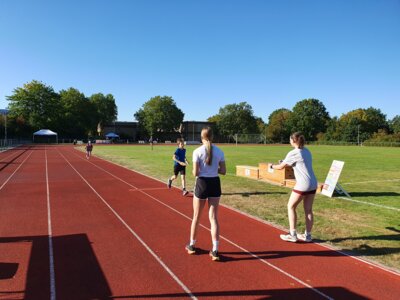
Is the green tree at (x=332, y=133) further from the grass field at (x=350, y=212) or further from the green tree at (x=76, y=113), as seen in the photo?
the grass field at (x=350, y=212)

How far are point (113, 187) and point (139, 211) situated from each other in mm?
4283

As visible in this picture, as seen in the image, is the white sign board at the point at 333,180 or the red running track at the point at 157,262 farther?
the white sign board at the point at 333,180

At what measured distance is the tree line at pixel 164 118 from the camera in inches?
3221

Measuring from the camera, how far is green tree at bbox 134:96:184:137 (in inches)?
4075

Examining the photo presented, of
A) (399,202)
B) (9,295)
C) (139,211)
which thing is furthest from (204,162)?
(399,202)

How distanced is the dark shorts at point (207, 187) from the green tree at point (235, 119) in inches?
4202

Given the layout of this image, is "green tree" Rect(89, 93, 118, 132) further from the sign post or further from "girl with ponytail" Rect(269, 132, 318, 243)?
"girl with ponytail" Rect(269, 132, 318, 243)

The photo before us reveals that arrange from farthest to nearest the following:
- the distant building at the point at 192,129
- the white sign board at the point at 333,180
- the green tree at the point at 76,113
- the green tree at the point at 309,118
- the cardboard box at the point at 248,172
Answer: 1. the distant building at the point at 192,129
2. the green tree at the point at 309,118
3. the green tree at the point at 76,113
4. the cardboard box at the point at 248,172
5. the white sign board at the point at 333,180

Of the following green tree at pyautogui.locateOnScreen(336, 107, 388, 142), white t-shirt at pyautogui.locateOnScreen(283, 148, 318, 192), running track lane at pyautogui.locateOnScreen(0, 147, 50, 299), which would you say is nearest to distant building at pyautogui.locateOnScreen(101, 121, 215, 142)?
green tree at pyautogui.locateOnScreen(336, 107, 388, 142)

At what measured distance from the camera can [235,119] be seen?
369 ft

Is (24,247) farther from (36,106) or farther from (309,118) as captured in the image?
(309,118)

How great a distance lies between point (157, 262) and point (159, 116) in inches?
3925

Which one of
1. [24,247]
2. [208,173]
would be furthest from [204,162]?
[24,247]

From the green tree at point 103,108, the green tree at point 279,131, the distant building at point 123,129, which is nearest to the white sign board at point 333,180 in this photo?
the green tree at point 279,131
